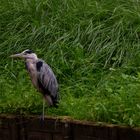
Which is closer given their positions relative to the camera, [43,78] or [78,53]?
[43,78]

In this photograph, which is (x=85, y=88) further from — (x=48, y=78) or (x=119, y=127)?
(x=119, y=127)

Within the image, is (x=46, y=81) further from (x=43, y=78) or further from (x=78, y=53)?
(x=78, y=53)

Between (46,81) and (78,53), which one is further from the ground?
(78,53)

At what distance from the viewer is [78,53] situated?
24.0 feet

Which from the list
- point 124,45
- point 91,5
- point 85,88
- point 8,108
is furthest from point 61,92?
point 91,5

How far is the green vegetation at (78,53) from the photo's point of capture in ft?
18.3

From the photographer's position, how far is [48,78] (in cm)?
559

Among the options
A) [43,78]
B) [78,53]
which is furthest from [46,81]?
[78,53]

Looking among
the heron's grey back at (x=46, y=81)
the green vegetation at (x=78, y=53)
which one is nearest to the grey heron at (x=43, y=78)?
the heron's grey back at (x=46, y=81)

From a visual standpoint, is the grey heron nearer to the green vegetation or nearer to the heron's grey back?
the heron's grey back

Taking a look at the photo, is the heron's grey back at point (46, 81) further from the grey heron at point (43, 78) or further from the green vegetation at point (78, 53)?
the green vegetation at point (78, 53)

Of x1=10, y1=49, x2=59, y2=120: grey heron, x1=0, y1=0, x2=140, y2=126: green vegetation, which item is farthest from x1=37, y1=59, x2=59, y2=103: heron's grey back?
x1=0, y1=0, x2=140, y2=126: green vegetation

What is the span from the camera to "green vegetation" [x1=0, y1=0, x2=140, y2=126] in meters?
5.59

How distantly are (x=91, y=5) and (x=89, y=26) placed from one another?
0.59 m
